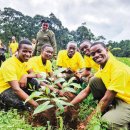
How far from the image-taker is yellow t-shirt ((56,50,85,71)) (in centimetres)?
757

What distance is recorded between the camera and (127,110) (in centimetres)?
421

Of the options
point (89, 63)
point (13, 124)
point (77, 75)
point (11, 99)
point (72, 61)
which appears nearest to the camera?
point (13, 124)

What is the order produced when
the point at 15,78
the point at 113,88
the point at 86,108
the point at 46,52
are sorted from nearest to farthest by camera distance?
1. the point at 113,88
2. the point at 15,78
3. the point at 86,108
4. the point at 46,52

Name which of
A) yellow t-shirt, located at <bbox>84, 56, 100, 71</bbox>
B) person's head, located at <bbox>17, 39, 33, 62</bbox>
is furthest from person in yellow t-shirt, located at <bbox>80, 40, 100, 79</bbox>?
person's head, located at <bbox>17, 39, 33, 62</bbox>

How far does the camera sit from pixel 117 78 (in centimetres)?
403

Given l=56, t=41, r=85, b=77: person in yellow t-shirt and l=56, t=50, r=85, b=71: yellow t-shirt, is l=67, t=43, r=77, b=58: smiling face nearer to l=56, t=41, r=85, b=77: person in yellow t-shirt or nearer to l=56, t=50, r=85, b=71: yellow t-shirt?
l=56, t=41, r=85, b=77: person in yellow t-shirt

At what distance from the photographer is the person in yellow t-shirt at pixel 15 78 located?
478cm

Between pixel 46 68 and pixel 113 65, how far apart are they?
2504 millimetres

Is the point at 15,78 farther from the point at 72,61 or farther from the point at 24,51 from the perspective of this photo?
the point at 72,61

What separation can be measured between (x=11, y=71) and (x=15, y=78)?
5.0 inches

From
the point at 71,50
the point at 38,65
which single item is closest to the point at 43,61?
the point at 38,65

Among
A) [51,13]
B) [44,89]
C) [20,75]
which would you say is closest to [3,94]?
[20,75]

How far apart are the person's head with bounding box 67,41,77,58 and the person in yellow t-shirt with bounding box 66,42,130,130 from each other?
267 cm

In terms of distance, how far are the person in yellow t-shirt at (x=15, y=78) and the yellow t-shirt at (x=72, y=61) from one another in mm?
2343
